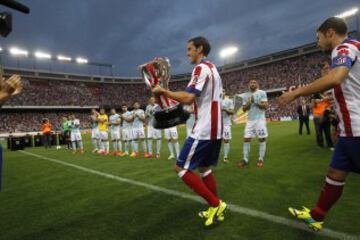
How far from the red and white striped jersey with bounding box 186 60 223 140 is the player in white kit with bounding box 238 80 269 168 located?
4147 millimetres

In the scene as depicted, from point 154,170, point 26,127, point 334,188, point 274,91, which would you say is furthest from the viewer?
point 274,91

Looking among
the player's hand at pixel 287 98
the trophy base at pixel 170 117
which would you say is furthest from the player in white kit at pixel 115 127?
the player's hand at pixel 287 98

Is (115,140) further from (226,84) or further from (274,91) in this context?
(226,84)

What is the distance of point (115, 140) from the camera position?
13336mm

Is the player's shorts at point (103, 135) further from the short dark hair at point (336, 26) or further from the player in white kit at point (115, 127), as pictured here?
the short dark hair at point (336, 26)

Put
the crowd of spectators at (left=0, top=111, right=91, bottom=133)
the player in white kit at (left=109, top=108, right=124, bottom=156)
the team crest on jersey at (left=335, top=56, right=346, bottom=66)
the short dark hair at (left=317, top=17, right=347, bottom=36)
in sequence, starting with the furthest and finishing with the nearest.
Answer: the crowd of spectators at (left=0, top=111, right=91, bottom=133) → the player in white kit at (left=109, top=108, right=124, bottom=156) → the short dark hair at (left=317, top=17, right=347, bottom=36) → the team crest on jersey at (left=335, top=56, right=346, bottom=66)

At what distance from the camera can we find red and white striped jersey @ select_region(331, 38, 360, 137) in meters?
2.71

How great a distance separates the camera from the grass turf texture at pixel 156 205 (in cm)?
345

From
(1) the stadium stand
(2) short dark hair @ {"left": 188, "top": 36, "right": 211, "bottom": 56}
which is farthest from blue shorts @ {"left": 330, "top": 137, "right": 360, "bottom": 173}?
(1) the stadium stand

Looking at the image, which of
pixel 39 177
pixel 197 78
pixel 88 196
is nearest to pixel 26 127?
pixel 39 177

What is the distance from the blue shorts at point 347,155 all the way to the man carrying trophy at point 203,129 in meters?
1.39

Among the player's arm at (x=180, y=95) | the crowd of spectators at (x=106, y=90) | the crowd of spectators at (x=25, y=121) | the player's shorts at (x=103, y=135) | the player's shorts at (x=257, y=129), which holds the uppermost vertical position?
the crowd of spectators at (x=106, y=90)

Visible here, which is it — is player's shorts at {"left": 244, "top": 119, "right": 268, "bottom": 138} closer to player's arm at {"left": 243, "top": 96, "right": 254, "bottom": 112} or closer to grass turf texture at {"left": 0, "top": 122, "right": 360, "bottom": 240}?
player's arm at {"left": 243, "top": 96, "right": 254, "bottom": 112}

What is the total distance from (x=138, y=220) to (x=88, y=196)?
6.33 ft
